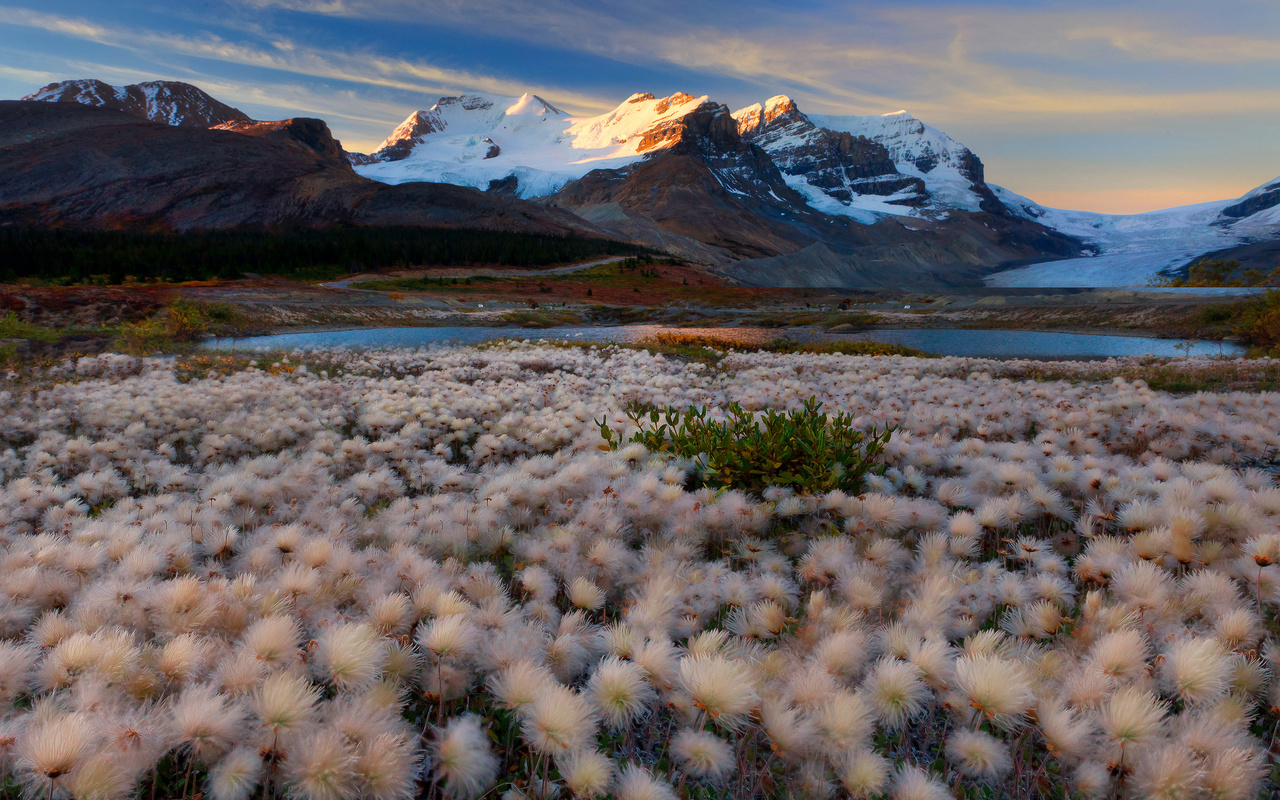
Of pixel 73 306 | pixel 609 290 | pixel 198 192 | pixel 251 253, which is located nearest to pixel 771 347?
pixel 73 306

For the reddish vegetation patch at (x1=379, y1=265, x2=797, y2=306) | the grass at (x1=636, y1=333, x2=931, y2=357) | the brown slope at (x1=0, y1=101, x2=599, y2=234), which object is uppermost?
Answer: the brown slope at (x1=0, y1=101, x2=599, y2=234)

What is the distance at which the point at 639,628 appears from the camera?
2449 millimetres

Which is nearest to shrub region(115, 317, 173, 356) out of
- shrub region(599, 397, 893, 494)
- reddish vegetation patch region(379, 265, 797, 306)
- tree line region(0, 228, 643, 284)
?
shrub region(599, 397, 893, 494)

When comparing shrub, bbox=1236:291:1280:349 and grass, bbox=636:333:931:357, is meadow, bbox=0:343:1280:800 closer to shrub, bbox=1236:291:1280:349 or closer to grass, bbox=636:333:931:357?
grass, bbox=636:333:931:357

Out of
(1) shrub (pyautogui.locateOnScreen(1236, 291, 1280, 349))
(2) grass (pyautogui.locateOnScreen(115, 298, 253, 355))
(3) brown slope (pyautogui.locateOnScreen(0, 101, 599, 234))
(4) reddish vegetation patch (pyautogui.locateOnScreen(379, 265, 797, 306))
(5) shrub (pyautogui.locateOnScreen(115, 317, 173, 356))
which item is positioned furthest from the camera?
(3) brown slope (pyautogui.locateOnScreen(0, 101, 599, 234))

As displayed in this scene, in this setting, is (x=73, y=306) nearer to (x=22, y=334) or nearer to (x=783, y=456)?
(x=22, y=334)

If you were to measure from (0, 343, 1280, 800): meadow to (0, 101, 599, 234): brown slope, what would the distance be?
575 feet

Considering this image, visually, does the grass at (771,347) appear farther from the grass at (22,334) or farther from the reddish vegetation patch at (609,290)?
the reddish vegetation patch at (609,290)

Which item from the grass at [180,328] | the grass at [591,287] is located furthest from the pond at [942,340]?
the grass at [591,287]

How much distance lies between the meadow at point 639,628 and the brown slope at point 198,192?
175273 millimetres

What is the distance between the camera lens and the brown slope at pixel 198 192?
548ft

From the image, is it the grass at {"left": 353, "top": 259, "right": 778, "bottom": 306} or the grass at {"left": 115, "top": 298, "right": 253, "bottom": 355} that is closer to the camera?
the grass at {"left": 115, "top": 298, "right": 253, "bottom": 355}

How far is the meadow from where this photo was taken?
1759 mm

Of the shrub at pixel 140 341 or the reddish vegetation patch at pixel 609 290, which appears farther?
the reddish vegetation patch at pixel 609 290
